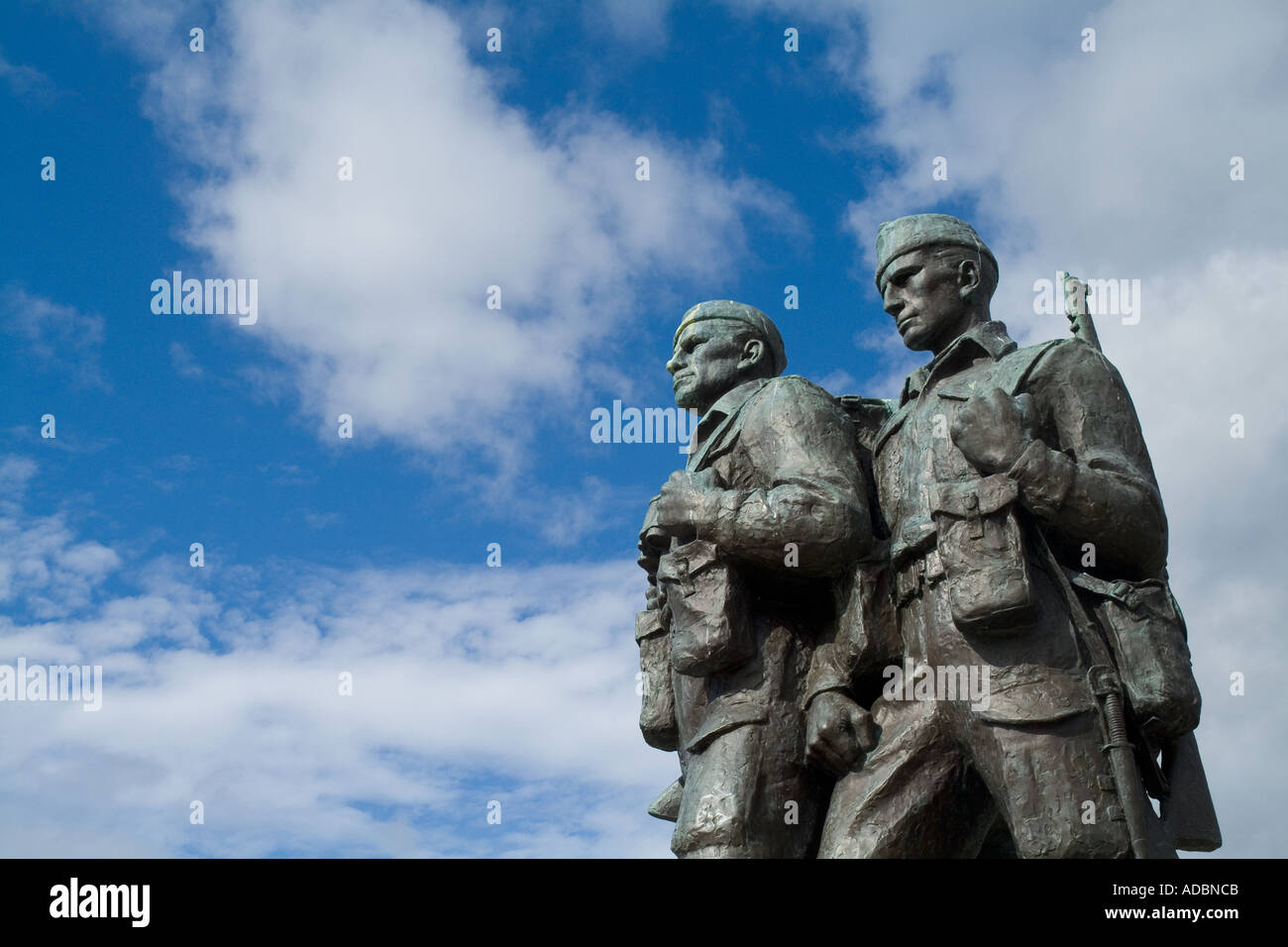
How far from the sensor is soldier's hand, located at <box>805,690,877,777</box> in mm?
7523

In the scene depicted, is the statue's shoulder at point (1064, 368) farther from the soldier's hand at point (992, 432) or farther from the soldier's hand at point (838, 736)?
the soldier's hand at point (838, 736)

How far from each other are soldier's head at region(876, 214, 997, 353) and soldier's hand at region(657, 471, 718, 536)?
1468 mm

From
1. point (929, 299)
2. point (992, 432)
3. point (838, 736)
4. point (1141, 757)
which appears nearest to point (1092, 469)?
point (992, 432)

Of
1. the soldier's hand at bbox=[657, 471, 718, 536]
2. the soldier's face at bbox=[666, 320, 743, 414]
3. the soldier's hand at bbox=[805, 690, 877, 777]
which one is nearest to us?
the soldier's hand at bbox=[805, 690, 877, 777]

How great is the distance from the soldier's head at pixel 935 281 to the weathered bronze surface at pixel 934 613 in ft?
0.04

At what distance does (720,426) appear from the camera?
28.5 feet

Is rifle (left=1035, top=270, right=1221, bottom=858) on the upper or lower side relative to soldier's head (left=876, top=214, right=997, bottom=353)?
lower

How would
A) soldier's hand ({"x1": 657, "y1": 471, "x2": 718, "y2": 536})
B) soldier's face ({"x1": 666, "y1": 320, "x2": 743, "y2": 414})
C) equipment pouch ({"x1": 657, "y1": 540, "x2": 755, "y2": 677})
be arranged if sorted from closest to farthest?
1. equipment pouch ({"x1": 657, "y1": 540, "x2": 755, "y2": 677})
2. soldier's hand ({"x1": 657, "y1": 471, "x2": 718, "y2": 536})
3. soldier's face ({"x1": 666, "y1": 320, "x2": 743, "y2": 414})

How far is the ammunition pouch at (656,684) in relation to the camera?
8.68 metres

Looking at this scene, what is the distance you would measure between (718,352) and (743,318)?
0.91ft

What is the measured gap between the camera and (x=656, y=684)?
8781 millimetres

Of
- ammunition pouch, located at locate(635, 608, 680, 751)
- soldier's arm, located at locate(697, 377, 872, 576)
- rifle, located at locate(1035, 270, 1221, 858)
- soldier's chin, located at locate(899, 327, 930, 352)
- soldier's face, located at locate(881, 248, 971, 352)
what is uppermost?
soldier's face, located at locate(881, 248, 971, 352)

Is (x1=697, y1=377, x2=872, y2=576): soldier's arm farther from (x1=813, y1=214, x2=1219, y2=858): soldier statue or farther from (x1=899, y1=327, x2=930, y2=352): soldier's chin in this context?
(x1=899, y1=327, x2=930, y2=352): soldier's chin

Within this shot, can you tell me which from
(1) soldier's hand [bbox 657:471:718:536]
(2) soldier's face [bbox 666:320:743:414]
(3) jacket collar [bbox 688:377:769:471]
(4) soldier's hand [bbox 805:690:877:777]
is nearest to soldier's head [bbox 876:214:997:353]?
(3) jacket collar [bbox 688:377:769:471]
